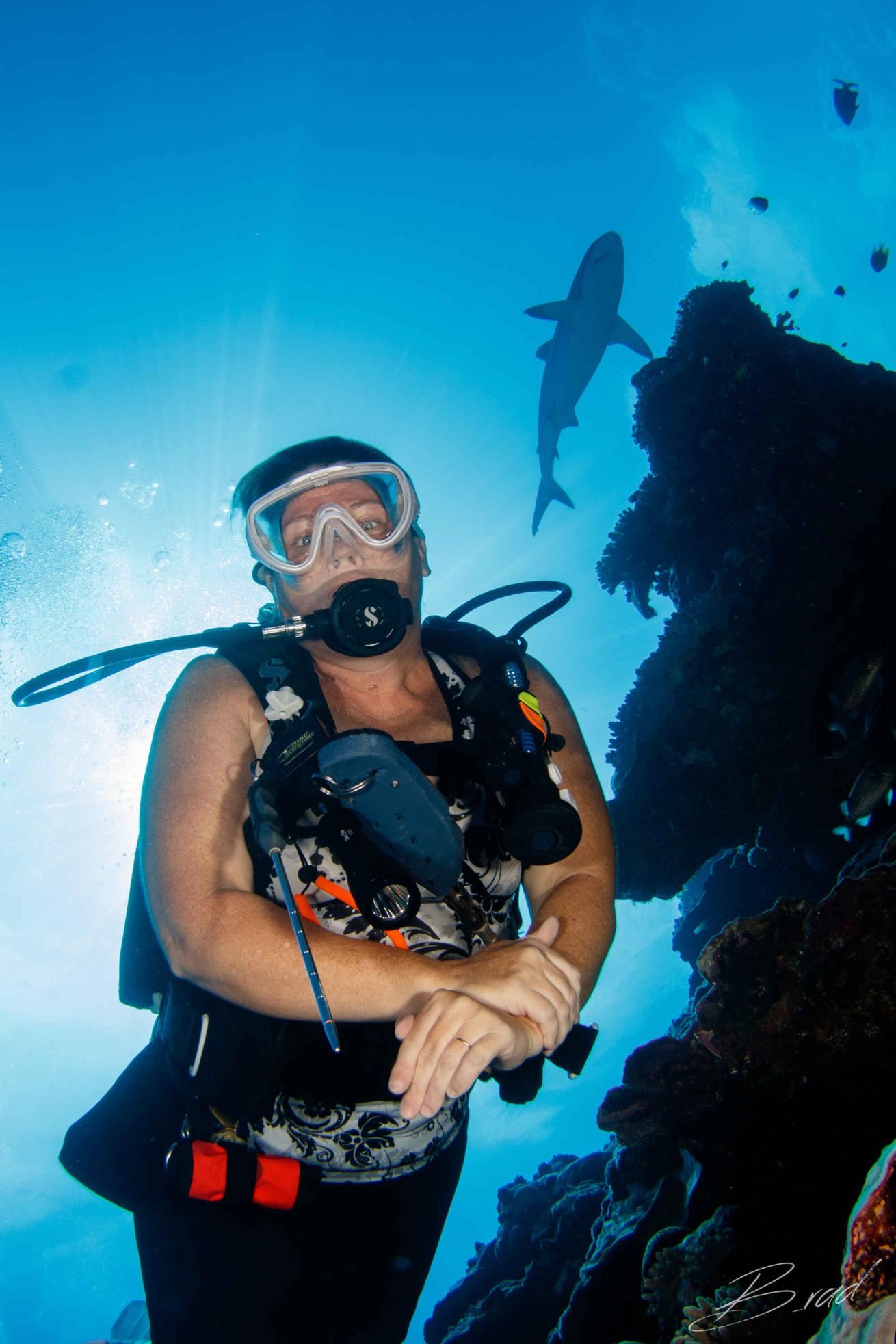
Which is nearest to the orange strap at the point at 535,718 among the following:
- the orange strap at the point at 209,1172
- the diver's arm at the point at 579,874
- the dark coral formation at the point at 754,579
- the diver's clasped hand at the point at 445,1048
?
the diver's arm at the point at 579,874

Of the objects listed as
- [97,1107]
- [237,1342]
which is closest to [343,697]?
[97,1107]

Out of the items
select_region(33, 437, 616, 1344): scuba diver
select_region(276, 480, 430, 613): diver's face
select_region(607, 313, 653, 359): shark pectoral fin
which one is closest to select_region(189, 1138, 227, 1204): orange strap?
select_region(33, 437, 616, 1344): scuba diver

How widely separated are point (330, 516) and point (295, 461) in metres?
0.62

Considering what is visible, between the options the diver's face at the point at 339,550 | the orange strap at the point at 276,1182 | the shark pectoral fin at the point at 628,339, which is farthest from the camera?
the shark pectoral fin at the point at 628,339

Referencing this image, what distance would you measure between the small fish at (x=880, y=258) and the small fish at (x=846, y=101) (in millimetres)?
1867

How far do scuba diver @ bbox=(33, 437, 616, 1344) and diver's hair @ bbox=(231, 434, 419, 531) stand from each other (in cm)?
30

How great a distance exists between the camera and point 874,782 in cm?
623

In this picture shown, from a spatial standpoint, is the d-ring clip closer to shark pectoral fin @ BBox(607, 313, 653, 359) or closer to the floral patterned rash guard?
the floral patterned rash guard

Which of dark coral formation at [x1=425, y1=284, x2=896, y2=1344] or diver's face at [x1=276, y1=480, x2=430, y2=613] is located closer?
diver's face at [x1=276, y1=480, x2=430, y2=613]

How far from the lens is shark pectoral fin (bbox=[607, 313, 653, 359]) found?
1181 cm

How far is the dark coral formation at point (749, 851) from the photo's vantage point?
14.1 ft

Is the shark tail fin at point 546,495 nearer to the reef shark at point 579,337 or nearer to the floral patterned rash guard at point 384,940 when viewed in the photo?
the reef shark at point 579,337

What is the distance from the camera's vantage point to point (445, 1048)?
1.39 metres

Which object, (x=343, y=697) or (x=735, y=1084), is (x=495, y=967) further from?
(x=735, y=1084)
